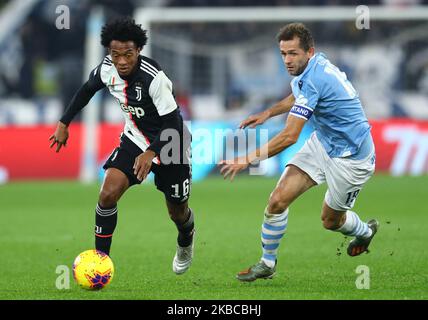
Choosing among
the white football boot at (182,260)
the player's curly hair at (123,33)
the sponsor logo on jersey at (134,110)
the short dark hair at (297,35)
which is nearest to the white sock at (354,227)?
the white football boot at (182,260)

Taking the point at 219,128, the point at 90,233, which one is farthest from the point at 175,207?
the point at 219,128

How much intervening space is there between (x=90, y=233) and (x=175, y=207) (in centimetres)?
417

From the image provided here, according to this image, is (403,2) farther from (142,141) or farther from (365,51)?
(142,141)

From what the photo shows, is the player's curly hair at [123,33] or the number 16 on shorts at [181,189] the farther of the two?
the number 16 on shorts at [181,189]

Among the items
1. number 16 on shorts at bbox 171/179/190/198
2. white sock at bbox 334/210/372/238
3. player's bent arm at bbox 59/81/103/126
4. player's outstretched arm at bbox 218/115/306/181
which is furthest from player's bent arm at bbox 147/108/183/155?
white sock at bbox 334/210/372/238

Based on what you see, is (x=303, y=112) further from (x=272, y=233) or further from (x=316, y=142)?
(x=272, y=233)

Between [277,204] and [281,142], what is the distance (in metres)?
0.81

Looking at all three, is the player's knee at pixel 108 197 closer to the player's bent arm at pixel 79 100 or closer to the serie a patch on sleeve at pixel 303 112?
the player's bent arm at pixel 79 100

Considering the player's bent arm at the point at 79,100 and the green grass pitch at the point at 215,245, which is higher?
the player's bent arm at the point at 79,100

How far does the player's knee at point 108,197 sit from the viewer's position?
8.31 m

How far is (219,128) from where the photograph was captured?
67.8 ft

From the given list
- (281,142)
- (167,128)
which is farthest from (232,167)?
(167,128)

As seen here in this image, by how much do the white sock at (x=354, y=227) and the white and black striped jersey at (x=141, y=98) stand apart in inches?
73.5

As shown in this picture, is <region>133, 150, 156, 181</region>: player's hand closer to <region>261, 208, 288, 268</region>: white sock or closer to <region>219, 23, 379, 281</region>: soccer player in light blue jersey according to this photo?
<region>219, 23, 379, 281</region>: soccer player in light blue jersey
